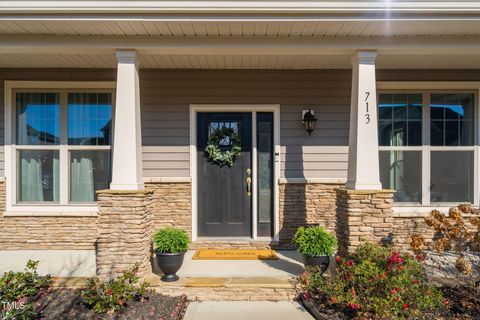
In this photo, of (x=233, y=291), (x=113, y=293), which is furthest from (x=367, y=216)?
(x=113, y=293)

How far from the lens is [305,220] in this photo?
16.5ft

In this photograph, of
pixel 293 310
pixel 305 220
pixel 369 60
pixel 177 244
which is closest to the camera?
pixel 293 310

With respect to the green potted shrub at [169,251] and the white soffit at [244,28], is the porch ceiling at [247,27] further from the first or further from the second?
the green potted shrub at [169,251]

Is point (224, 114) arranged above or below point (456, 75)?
below

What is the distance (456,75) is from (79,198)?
611cm

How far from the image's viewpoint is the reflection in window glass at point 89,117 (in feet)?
17.0

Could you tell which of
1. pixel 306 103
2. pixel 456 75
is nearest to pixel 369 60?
pixel 306 103

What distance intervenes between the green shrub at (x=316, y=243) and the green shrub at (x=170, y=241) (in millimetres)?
1319

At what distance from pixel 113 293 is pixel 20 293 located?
3.18 feet

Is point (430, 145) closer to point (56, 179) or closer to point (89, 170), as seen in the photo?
point (89, 170)

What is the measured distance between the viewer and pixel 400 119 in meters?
5.18

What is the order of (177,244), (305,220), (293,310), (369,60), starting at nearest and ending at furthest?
(293,310) → (177,244) → (369,60) → (305,220)

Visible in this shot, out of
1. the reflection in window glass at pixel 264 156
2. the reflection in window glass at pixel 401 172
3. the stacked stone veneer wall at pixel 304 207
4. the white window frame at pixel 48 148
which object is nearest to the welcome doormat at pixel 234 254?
the stacked stone veneer wall at pixel 304 207

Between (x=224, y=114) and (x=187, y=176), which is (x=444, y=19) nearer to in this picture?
(x=224, y=114)
